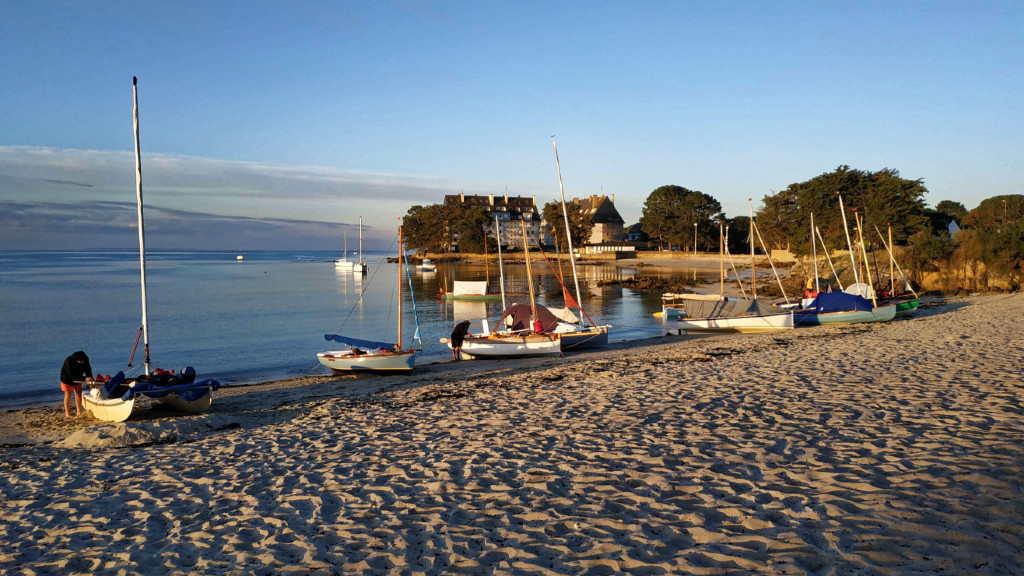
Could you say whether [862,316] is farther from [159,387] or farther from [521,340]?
[159,387]

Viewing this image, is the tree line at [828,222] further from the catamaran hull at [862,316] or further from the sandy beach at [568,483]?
the sandy beach at [568,483]

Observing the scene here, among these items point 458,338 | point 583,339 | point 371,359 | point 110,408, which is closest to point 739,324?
point 583,339

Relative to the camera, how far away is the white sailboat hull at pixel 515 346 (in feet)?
76.6

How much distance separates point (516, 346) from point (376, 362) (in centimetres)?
605

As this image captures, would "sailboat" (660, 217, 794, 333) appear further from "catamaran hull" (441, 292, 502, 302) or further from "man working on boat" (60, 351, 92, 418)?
"man working on boat" (60, 351, 92, 418)

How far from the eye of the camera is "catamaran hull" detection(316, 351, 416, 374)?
64.7 ft

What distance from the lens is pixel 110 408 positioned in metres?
13.5

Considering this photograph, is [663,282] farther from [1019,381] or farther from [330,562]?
[330,562]

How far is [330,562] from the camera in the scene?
5211 mm

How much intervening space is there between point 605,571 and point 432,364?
18663mm

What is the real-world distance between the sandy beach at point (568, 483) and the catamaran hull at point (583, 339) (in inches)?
415

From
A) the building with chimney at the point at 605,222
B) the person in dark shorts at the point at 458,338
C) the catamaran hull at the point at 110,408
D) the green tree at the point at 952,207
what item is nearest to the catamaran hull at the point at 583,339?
the person in dark shorts at the point at 458,338

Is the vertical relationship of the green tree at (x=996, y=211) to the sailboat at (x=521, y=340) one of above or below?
above

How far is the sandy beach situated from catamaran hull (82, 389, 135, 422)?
1.43 metres
